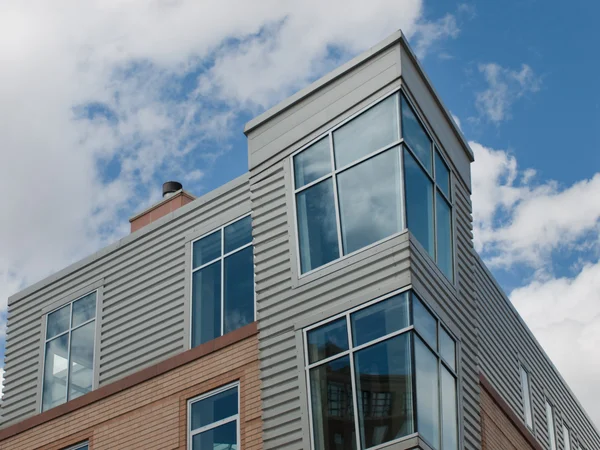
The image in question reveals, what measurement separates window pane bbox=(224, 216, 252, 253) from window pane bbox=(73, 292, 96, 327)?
391 cm

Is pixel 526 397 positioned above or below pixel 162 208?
below

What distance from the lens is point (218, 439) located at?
18.2 metres

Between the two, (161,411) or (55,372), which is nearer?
(161,411)

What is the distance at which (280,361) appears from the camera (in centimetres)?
1733

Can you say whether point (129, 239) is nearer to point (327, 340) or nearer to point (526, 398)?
point (327, 340)

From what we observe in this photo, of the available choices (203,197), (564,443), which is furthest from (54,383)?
(564,443)

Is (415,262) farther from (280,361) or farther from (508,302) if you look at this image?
(508,302)

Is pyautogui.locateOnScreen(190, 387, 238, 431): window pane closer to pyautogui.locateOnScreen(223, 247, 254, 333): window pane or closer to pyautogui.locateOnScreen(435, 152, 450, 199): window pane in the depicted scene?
pyautogui.locateOnScreen(223, 247, 254, 333): window pane

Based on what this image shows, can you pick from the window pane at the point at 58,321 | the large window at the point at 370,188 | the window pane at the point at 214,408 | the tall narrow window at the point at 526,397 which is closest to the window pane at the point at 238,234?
the large window at the point at 370,188

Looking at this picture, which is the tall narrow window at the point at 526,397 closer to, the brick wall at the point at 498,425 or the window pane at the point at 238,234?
the brick wall at the point at 498,425

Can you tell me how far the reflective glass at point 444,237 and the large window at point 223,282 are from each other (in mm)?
3722

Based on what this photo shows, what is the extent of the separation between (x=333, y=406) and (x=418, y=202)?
3.84 m

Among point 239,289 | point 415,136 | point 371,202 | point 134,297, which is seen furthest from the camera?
point 134,297

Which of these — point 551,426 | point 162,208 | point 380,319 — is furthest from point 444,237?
point 551,426
